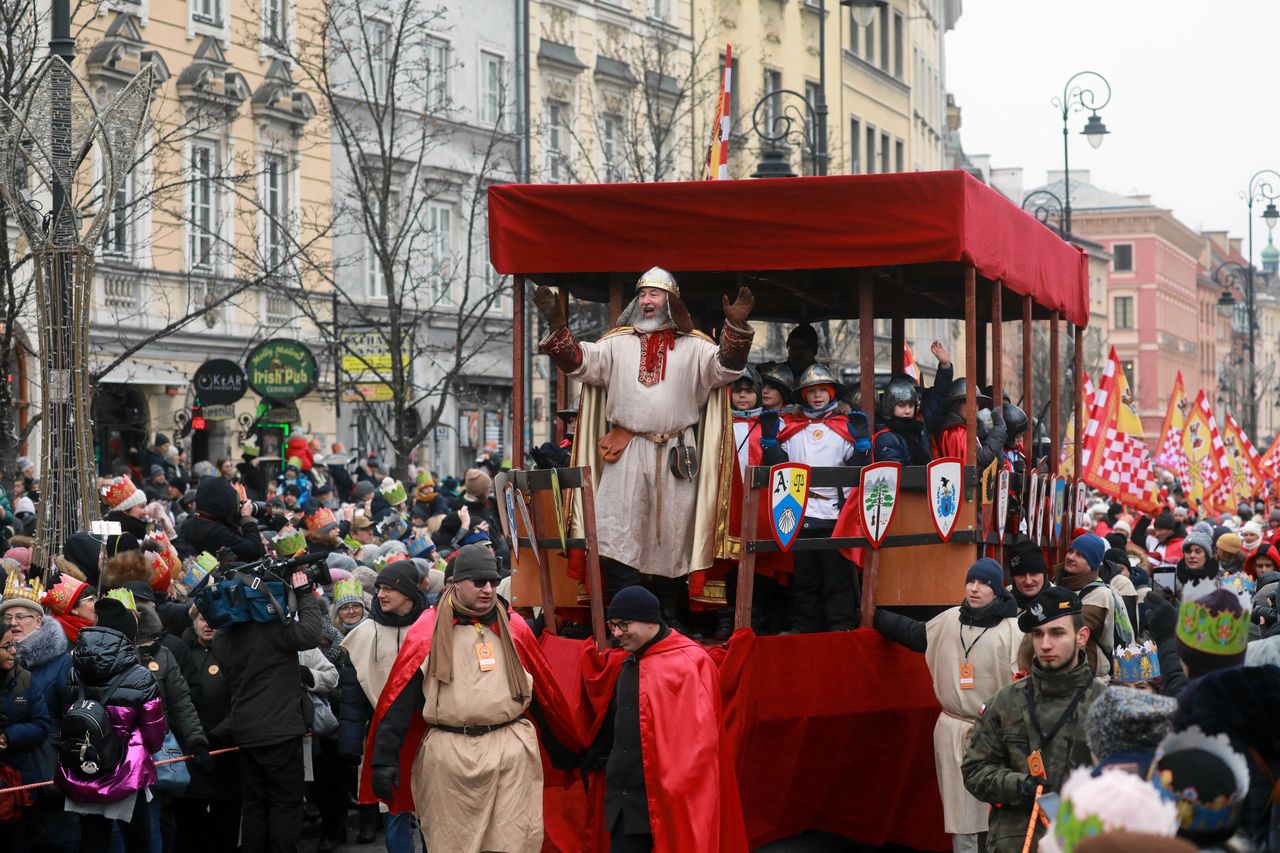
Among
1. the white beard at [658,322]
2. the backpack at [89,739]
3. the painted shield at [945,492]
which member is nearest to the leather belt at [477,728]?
the backpack at [89,739]

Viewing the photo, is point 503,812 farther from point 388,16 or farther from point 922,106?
point 922,106

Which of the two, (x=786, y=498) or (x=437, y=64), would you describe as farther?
(x=437, y=64)

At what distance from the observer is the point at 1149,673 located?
27.7 ft

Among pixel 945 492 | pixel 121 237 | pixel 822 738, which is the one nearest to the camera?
pixel 822 738

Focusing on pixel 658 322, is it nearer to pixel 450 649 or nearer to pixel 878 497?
pixel 878 497

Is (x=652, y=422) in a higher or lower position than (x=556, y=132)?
lower

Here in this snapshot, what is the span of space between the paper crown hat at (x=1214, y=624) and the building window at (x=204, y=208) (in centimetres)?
2224

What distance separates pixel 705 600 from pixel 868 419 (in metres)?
1.34

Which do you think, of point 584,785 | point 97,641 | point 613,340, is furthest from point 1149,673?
point 97,641

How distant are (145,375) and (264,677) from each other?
16860 millimetres

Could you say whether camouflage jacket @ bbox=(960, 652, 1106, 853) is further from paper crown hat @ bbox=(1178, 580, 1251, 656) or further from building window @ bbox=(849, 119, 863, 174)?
building window @ bbox=(849, 119, 863, 174)

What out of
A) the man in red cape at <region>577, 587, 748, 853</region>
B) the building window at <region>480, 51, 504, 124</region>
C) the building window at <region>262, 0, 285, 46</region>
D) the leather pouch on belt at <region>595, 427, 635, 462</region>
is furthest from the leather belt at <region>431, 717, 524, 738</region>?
the building window at <region>480, 51, 504, 124</region>

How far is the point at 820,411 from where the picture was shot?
1061 cm

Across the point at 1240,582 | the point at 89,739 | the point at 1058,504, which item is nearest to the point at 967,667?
the point at 89,739
